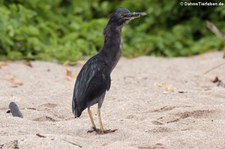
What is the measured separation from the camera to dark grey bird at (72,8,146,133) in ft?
16.4

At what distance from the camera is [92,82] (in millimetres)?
5062

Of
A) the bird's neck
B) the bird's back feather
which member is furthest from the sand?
the bird's neck

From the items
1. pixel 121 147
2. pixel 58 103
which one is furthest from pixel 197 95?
pixel 121 147

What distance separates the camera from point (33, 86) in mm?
6984

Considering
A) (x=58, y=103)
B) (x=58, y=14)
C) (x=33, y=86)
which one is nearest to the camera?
(x=58, y=103)

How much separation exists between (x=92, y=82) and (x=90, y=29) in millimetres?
5127

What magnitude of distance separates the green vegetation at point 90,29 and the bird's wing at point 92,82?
12.1 feet

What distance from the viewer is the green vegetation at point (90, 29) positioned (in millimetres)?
9016

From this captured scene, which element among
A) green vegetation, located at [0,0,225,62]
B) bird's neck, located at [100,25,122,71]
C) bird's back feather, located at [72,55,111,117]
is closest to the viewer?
bird's back feather, located at [72,55,111,117]

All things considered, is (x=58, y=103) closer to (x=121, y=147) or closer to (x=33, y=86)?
(x=33, y=86)

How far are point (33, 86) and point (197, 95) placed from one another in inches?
68.1

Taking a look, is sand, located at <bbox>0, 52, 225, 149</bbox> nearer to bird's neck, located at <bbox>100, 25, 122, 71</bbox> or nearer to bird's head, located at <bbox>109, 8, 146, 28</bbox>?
bird's neck, located at <bbox>100, 25, 122, 71</bbox>

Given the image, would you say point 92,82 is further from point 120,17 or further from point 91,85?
point 120,17

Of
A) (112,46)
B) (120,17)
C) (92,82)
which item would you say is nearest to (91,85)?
(92,82)
